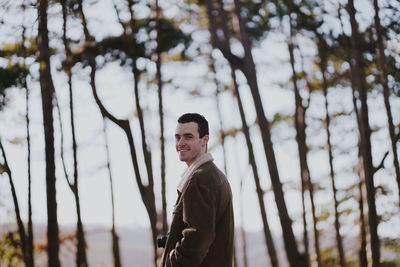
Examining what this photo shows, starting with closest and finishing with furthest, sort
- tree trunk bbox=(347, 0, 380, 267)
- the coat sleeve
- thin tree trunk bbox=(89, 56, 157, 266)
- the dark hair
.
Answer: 1. the coat sleeve
2. the dark hair
3. tree trunk bbox=(347, 0, 380, 267)
4. thin tree trunk bbox=(89, 56, 157, 266)

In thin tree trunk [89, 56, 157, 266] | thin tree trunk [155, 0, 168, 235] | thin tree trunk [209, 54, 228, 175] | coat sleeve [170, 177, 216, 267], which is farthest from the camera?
thin tree trunk [209, 54, 228, 175]

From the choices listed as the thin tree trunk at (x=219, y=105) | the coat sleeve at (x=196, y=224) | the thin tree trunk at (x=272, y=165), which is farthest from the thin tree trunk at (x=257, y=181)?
the coat sleeve at (x=196, y=224)

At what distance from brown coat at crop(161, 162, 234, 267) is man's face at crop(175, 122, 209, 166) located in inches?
4.8

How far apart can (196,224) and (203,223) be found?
4cm

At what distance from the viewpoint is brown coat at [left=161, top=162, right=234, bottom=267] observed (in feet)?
8.98

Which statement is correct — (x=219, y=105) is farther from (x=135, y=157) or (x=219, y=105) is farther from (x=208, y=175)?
(x=208, y=175)

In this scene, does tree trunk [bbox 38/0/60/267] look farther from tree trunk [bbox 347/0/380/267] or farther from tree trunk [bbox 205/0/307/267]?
tree trunk [bbox 347/0/380/267]

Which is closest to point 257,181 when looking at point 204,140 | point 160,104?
point 160,104

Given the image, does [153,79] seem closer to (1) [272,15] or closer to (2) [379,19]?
(1) [272,15]

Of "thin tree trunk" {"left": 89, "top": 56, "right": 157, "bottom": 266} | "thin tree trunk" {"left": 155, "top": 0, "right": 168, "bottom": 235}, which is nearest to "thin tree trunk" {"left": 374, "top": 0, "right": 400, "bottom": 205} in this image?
"thin tree trunk" {"left": 89, "top": 56, "right": 157, "bottom": 266}

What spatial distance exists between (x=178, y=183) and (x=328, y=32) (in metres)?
11.4

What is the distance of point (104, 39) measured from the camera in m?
12.9

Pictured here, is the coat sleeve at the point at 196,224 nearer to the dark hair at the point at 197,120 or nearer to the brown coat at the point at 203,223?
the brown coat at the point at 203,223

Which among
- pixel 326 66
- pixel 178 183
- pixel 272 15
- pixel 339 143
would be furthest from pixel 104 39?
pixel 178 183
